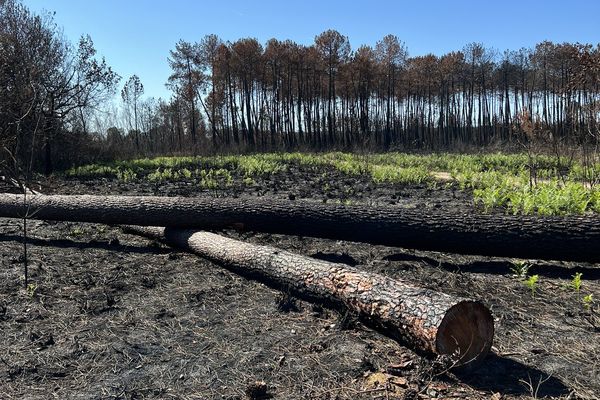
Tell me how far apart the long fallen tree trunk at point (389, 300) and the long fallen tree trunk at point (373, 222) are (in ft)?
3.62

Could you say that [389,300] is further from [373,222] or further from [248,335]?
[373,222]

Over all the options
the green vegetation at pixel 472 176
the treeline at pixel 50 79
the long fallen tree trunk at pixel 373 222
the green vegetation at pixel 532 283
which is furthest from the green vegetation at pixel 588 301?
the treeline at pixel 50 79

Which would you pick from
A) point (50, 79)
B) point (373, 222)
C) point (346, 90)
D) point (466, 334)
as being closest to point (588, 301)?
point (466, 334)

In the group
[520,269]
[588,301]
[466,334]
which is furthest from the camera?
[520,269]

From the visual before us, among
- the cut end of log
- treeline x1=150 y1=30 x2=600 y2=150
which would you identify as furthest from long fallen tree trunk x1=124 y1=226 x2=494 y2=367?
treeline x1=150 y1=30 x2=600 y2=150

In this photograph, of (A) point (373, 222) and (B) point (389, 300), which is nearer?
(B) point (389, 300)

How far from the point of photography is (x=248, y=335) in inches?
143

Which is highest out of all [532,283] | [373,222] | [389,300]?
[373,222]

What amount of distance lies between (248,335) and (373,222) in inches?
99.5

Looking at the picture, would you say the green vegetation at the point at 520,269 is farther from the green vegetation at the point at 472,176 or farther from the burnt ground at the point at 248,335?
the green vegetation at the point at 472,176

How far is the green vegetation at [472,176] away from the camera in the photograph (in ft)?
24.2

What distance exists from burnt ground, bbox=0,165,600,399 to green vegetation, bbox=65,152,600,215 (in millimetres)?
2485

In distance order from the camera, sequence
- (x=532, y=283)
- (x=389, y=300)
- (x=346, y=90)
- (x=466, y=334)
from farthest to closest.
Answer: (x=346, y=90), (x=532, y=283), (x=389, y=300), (x=466, y=334)

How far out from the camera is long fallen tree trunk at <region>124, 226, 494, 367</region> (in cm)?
296
